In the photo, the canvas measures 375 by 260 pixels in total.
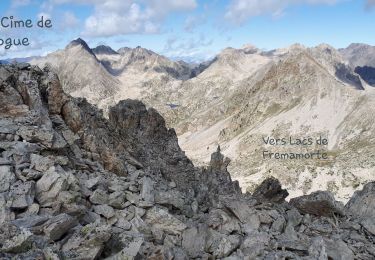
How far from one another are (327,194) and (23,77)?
1989 centimetres

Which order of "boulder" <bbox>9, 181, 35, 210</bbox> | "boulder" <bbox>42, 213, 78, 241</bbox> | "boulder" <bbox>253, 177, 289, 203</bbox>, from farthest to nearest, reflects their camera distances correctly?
1. "boulder" <bbox>253, 177, 289, 203</bbox>
2. "boulder" <bbox>9, 181, 35, 210</bbox>
3. "boulder" <bbox>42, 213, 78, 241</bbox>

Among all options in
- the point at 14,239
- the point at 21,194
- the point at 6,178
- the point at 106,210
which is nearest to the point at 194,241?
→ the point at 106,210

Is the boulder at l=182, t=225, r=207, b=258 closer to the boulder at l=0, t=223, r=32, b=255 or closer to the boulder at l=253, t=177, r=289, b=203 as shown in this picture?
the boulder at l=0, t=223, r=32, b=255

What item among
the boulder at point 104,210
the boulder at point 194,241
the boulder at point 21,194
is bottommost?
the boulder at point 194,241

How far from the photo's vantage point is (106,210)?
19281 millimetres

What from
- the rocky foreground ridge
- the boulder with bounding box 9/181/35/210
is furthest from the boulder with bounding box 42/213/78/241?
the boulder with bounding box 9/181/35/210

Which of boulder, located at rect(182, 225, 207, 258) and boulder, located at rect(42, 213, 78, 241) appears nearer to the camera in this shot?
boulder, located at rect(42, 213, 78, 241)

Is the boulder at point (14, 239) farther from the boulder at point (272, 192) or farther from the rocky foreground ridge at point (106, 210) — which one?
the boulder at point (272, 192)

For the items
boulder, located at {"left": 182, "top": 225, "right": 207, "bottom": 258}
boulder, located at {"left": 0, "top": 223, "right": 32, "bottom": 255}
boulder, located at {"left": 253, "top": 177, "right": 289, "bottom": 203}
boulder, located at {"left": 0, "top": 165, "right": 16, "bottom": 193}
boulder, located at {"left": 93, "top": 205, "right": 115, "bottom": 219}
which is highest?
boulder, located at {"left": 0, "top": 165, "right": 16, "bottom": 193}

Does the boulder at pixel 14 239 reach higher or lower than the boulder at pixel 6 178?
lower

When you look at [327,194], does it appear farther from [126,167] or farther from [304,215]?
[126,167]

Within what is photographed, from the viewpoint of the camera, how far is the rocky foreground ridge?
53.0 ft

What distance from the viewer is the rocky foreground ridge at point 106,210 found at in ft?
53.0

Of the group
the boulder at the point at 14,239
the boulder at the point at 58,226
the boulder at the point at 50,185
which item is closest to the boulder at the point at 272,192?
the boulder at the point at 50,185
